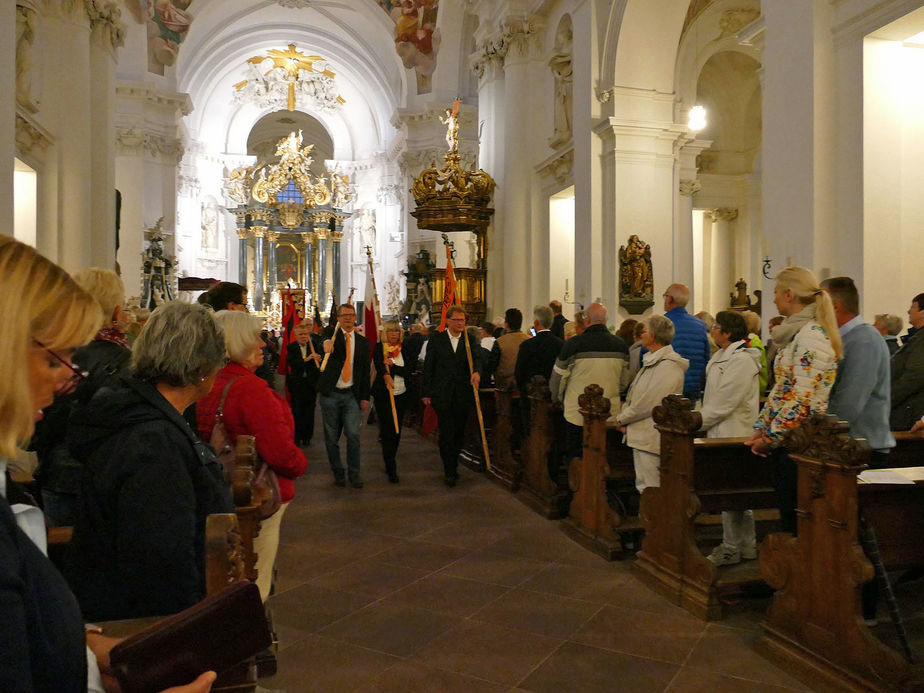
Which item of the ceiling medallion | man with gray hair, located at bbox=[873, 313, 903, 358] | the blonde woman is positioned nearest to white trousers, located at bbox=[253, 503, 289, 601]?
the blonde woman

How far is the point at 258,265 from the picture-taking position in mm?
33531

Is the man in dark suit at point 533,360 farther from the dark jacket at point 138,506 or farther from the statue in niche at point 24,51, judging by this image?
the statue in niche at point 24,51

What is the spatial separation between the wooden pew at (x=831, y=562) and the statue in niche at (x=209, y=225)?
31.2 metres

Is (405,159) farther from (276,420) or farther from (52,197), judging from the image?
(276,420)

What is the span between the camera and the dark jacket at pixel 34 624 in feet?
3.14

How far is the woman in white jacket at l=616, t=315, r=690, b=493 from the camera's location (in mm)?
4859

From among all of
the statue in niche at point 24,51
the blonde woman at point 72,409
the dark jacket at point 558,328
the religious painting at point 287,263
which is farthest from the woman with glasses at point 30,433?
the religious painting at point 287,263

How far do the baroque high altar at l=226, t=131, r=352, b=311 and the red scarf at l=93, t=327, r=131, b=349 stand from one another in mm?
29464

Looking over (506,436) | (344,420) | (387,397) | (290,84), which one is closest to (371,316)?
(387,397)

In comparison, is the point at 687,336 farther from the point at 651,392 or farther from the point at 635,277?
the point at 635,277

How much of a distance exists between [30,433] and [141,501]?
837 millimetres

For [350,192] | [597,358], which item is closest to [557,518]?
[597,358]

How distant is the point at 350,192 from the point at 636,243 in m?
24.9

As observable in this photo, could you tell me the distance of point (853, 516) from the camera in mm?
3115
